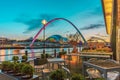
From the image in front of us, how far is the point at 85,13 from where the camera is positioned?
34.2 m

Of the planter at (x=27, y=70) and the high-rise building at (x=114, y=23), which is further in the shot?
the high-rise building at (x=114, y=23)

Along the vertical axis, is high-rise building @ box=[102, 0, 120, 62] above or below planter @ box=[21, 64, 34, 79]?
above

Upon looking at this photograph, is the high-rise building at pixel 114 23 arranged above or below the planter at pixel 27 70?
above

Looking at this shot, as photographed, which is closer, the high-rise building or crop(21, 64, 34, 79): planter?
crop(21, 64, 34, 79): planter

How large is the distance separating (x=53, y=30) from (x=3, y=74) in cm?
4972

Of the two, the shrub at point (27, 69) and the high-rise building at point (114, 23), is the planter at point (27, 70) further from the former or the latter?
the high-rise building at point (114, 23)

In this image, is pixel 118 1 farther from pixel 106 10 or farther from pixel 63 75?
pixel 106 10

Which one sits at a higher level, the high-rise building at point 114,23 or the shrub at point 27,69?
the high-rise building at point 114,23

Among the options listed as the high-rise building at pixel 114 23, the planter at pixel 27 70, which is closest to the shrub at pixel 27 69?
the planter at pixel 27 70

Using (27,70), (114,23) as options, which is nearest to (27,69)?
(27,70)

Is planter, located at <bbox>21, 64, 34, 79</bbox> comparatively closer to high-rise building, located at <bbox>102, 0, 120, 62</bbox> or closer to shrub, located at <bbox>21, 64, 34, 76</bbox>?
shrub, located at <bbox>21, 64, 34, 76</bbox>

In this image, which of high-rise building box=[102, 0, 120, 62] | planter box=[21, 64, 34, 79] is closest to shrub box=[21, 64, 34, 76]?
planter box=[21, 64, 34, 79]

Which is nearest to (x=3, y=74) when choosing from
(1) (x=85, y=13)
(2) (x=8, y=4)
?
(1) (x=85, y=13)

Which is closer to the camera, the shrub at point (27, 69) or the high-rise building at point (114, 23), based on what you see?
the shrub at point (27, 69)
